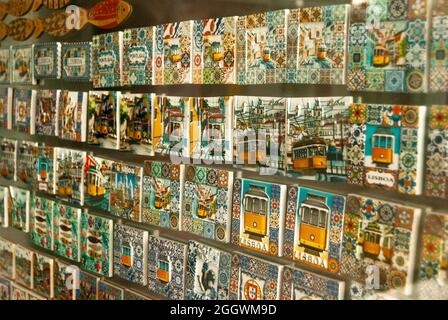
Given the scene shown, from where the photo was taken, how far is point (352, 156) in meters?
1.10

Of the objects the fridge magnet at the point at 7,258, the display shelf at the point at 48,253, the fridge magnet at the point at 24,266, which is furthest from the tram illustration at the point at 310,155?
the fridge magnet at the point at 7,258

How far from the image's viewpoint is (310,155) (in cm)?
116

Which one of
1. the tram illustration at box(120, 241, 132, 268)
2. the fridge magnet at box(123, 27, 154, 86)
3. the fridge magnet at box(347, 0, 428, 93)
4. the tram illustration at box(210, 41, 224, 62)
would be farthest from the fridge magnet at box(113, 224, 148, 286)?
the fridge magnet at box(347, 0, 428, 93)

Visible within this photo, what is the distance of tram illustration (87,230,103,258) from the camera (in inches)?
65.7

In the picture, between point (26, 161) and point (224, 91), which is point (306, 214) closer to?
point (224, 91)

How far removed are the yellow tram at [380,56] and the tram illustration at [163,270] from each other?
0.75 m

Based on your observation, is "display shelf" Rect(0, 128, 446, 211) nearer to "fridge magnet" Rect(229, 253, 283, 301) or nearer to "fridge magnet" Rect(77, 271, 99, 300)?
"fridge magnet" Rect(229, 253, 283, 301)

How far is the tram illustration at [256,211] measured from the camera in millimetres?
1256

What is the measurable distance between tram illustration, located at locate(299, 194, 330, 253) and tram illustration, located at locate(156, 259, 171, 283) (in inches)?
16.9

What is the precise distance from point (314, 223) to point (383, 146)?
0.22 metres

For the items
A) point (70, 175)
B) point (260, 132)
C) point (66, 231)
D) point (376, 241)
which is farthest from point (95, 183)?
point (376, 241)

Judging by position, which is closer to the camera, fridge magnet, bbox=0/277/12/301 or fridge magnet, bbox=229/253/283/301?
fridge magnet, bbox=229/253/283/301

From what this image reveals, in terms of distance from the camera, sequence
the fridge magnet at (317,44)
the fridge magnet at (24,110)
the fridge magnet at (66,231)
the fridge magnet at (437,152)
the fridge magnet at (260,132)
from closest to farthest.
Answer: the fridge magnet at (437,152) → the fridge magnet at (317,44) → the fridge magnet at (260,132) → the fridge magnet at (66,231) → the fridge magnet at (24,110)

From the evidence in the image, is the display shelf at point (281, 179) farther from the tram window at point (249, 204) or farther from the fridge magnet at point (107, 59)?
the fridge magnet at point (107, 59)
